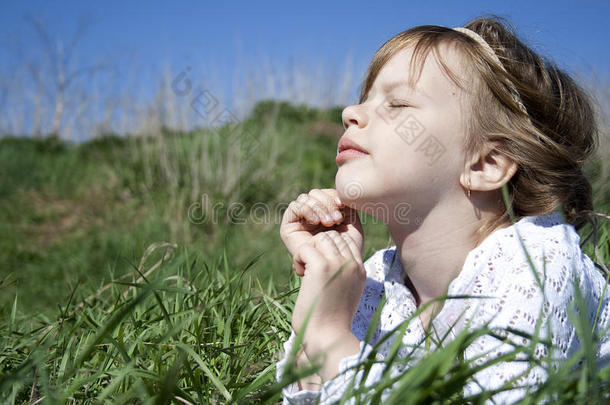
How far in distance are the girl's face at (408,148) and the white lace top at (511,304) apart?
221 mm

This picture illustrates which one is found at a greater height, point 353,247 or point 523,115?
point 523,115

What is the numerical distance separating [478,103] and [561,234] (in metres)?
0.43

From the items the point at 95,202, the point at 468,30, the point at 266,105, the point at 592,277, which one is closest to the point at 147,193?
the point at 95,202

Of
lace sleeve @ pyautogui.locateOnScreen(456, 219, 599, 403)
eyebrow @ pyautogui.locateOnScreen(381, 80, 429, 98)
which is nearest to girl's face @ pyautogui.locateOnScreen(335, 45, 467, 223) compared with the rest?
eyebrow @ pyautogui.locateOnScreen(381, 80, 429, 98)

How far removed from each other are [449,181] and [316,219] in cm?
40

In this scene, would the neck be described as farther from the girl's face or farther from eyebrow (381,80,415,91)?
eyebrow (381,80,415,91)

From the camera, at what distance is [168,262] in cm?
198

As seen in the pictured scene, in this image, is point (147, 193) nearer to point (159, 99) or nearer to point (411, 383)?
point (159, 99)

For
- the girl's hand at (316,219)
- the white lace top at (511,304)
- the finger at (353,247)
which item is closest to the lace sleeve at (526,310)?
the white lace top at (511,304)

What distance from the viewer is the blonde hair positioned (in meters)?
1.43

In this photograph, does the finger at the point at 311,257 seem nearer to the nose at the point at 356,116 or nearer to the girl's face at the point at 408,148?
the girl's face at the point at 408,148

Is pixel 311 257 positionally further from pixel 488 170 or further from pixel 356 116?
pixel 488 170

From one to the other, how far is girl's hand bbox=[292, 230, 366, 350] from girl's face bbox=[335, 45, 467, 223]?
0.64 feet

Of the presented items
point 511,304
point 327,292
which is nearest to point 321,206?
point 327,292
